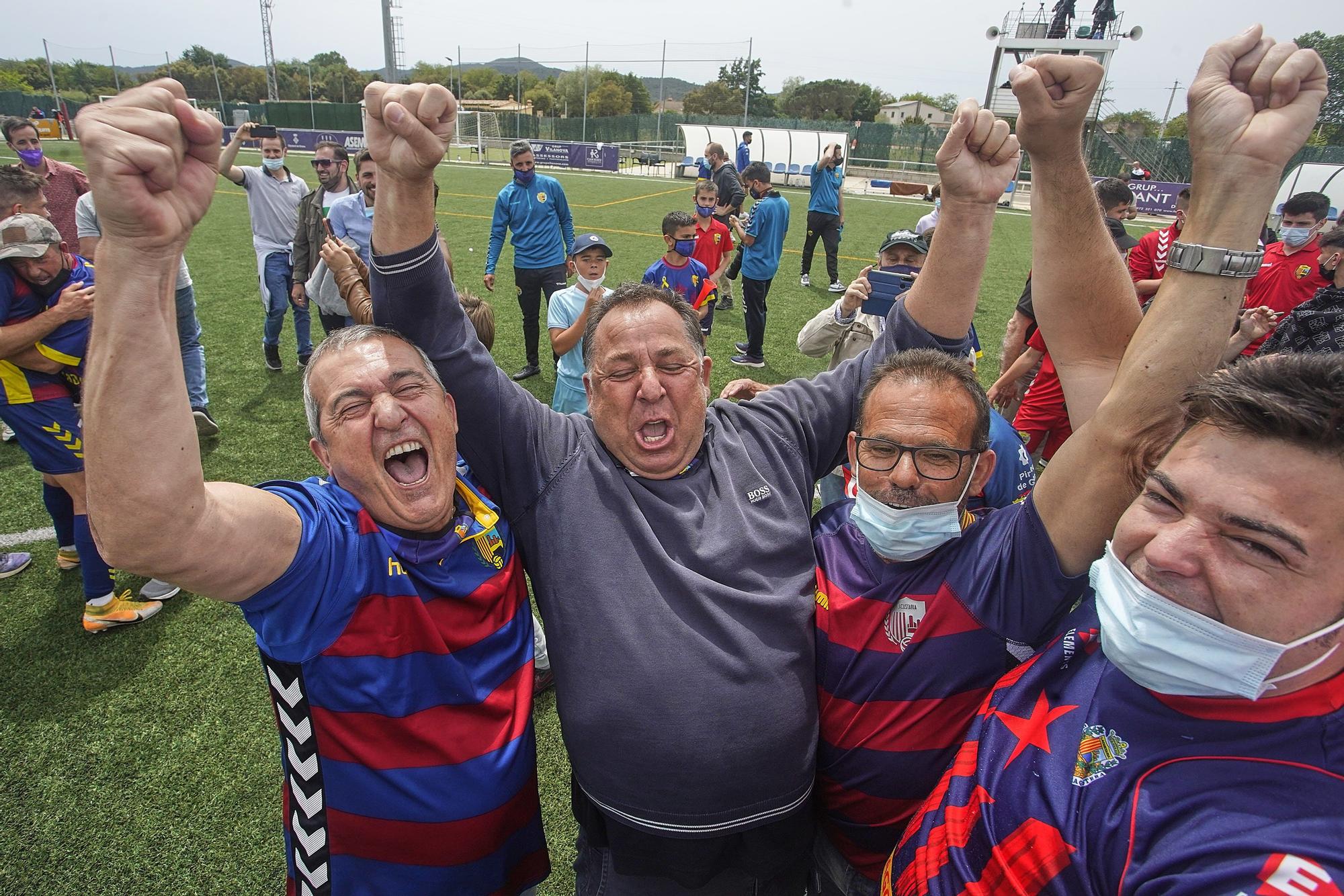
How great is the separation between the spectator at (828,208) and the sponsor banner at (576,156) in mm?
25288

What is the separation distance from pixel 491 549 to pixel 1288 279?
7107mm

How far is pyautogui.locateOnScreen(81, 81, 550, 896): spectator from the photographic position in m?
1.31

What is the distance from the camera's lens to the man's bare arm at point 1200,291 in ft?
4.12

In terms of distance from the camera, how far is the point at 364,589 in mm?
1630

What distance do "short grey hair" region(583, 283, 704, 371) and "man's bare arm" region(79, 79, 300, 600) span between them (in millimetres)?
1163

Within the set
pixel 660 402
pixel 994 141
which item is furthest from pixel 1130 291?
pixel 660 402

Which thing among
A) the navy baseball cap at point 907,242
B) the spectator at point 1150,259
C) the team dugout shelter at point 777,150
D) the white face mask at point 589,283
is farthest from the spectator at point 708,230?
the team dugout shelter at point 777,150

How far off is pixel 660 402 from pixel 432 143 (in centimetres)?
90

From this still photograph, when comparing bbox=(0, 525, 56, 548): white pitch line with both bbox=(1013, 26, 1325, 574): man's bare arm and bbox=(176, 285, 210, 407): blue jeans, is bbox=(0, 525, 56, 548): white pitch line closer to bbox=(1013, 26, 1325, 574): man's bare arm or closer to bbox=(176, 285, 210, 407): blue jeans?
bbox=(176, 285, 210, 407): blue jeans

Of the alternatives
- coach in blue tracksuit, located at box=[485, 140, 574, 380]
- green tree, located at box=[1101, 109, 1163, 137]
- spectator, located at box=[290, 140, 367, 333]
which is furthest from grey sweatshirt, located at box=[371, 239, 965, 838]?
green tree, located at box=[1101, 109, 1163, 137]

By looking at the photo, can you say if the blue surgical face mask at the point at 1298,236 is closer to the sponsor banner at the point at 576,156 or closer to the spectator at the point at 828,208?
the spectator at the point at 828,208

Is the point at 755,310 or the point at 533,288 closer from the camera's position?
the point at 533,288

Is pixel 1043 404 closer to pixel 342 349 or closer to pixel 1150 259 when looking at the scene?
pixel 1150 259

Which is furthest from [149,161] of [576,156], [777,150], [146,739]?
[576,156]
